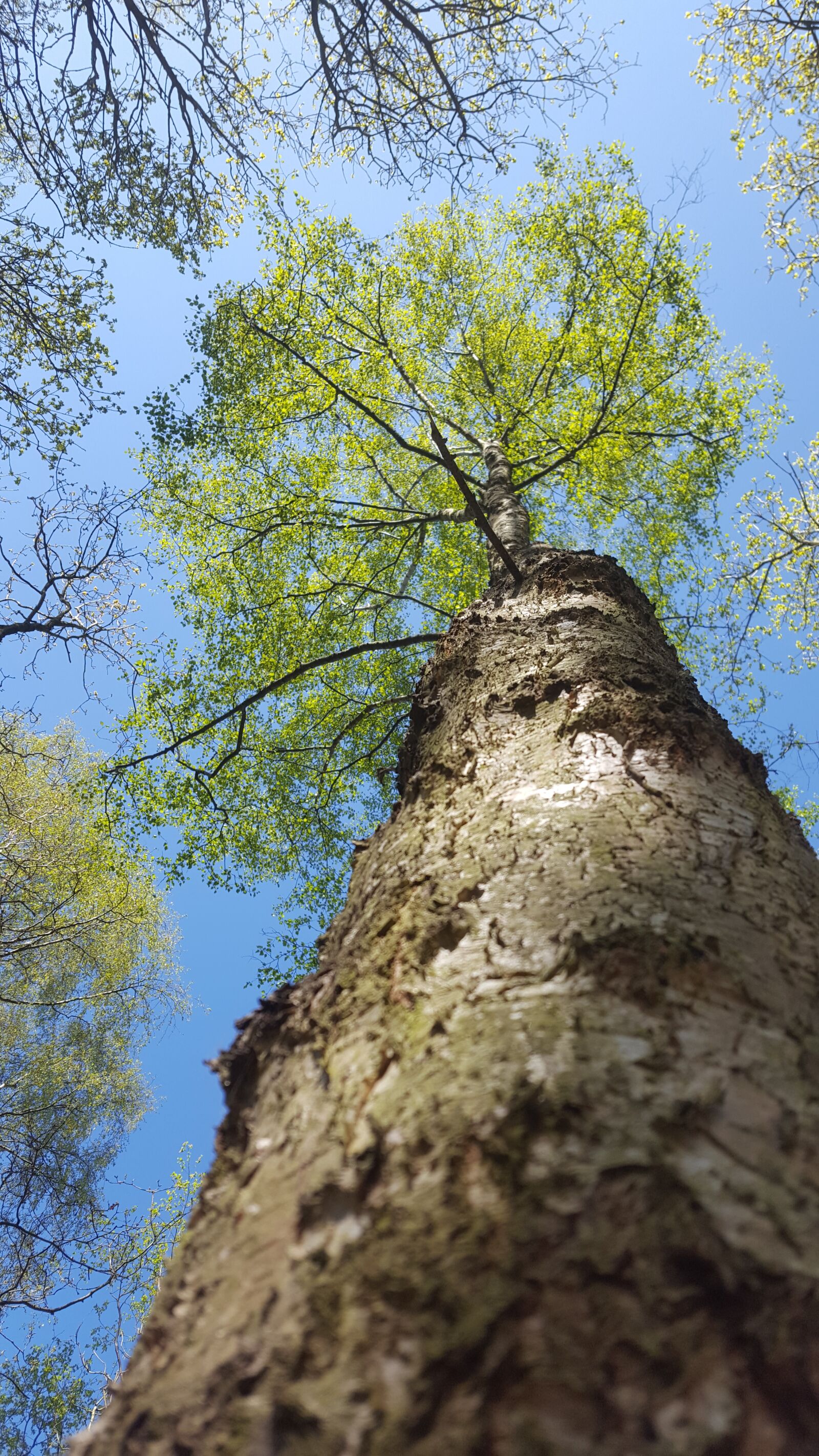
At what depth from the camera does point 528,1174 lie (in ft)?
2.42

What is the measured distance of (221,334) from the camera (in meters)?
8.38

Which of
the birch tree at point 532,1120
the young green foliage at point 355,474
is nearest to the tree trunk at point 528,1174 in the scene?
the birch tree at point 532,1120

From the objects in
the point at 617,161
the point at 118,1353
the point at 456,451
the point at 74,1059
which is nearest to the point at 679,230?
the point at 617,161

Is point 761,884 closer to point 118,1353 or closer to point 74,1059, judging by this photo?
point 118,1353

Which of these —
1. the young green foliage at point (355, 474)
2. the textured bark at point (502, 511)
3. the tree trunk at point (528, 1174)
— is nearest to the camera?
the tree trunk at point (528, 1174)

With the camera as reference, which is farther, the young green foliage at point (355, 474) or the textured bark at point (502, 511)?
the young green foliage at point (355, 474)

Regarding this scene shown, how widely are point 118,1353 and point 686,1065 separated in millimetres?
9972

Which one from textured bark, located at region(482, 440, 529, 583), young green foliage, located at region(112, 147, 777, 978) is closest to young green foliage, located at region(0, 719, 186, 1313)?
young green foliage, located at region(112, 147, 777, 978)

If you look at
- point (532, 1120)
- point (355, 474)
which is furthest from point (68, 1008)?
point (532, 1120)

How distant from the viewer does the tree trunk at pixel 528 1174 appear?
60cm

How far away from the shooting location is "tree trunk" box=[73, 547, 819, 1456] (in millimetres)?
599

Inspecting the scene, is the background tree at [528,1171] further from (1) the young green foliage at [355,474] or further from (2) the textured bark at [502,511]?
(1) the young green foliage at [355,474]

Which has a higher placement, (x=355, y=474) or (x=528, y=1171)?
(x=355, y=474)

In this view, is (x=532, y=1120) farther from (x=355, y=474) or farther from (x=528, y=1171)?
(x=355, y=474)
